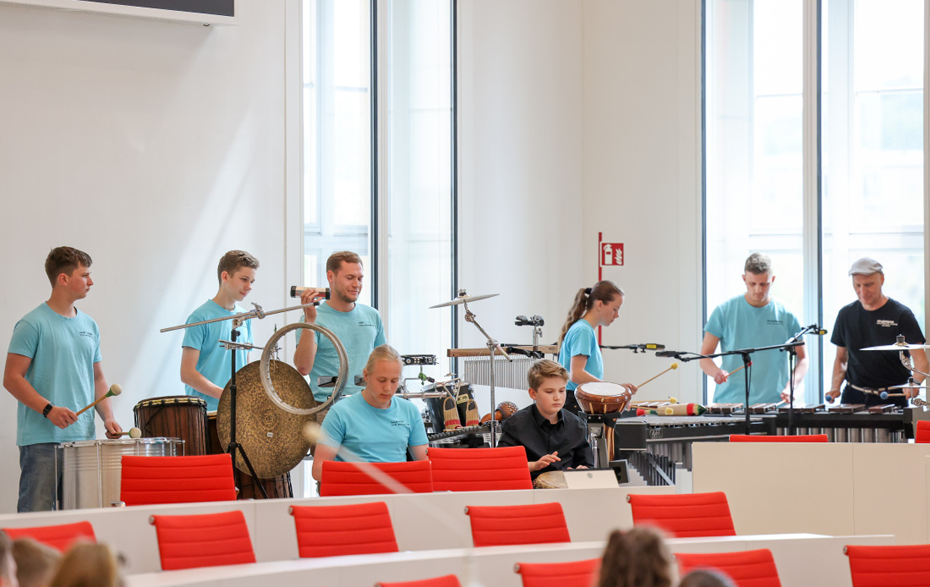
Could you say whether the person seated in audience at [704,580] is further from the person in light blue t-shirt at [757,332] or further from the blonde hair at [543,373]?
the person in light blue t-shirt at [757,332]

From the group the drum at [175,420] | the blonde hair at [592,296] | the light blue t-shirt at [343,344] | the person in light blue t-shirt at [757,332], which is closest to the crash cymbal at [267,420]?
the drum at [175,420]

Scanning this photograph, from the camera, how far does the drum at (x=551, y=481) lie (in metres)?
4.70

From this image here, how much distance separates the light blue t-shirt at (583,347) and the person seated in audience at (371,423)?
1657 millimetres

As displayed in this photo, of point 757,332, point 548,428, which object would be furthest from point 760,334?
point 548,428

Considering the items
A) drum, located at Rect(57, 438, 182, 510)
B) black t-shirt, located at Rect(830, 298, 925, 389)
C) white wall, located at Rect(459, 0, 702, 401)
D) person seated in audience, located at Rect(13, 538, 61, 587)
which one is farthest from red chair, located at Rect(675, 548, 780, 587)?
white wall, located at Rect(459, 0, 702, 401)

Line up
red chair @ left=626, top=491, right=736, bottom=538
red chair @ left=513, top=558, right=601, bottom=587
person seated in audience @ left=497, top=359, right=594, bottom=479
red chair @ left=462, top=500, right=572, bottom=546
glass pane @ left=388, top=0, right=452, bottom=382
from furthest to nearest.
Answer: glass pane @ left=388, top=0, right=452, bottom=382, person seated in audience @ left=497, top=359, right=594, bottom=479, red chair @ left=626, top=491, right=736, bottom=538, red chair @ left=462, top=500, right=572, bottom=546, red chair @ left=513, top=558, right=601, bottom=587

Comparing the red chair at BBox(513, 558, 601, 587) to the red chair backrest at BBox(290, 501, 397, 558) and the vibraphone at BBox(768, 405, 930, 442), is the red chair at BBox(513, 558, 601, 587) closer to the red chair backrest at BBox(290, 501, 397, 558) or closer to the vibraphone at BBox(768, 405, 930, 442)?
the red chair backrest at BBox(290, 501, 397, 558)

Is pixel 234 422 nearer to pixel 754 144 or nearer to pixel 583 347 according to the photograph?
pixel 583 347

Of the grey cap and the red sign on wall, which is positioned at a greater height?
the red sign on wall

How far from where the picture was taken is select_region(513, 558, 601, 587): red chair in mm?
3215

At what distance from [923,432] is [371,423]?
3.00 meters

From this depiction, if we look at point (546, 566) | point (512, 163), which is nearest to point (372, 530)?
point (546, 566)

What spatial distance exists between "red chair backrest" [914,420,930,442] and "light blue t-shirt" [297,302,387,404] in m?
3.03

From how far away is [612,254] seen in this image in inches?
342
